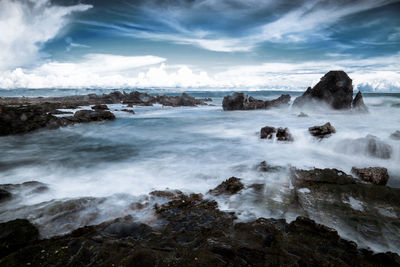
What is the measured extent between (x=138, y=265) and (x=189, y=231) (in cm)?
99

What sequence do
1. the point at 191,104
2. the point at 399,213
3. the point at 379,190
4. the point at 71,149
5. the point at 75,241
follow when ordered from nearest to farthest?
the point at 75,241 → the point at 399,213 → the point at 379,190 → the point at 71,149 → the point at 191,104

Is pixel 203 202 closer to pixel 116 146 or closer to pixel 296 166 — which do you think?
pixel 296 166

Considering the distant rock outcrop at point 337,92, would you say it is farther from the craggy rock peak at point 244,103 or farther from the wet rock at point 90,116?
the wet rock at point 90,116

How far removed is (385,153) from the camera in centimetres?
678

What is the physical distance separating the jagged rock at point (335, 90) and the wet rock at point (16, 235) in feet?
78.1

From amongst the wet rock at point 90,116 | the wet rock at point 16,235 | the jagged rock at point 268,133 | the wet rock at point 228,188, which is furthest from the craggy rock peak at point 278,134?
the wet rock at point 90,116

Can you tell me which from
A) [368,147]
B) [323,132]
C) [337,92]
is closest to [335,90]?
[337,92]

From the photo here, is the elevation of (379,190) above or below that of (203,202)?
above

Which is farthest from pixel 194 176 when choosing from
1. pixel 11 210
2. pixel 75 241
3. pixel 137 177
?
pixel 11 210

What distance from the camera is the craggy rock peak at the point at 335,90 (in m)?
20.0

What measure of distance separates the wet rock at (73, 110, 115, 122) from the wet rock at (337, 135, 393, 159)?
56.8 feet

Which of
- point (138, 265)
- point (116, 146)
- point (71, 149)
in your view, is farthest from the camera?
point (116, 146)

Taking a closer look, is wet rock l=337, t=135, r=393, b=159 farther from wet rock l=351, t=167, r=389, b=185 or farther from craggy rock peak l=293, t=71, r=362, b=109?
craggy rock peak l=293, t=71, r=362, b=109

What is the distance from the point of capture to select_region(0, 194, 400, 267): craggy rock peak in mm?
2555
